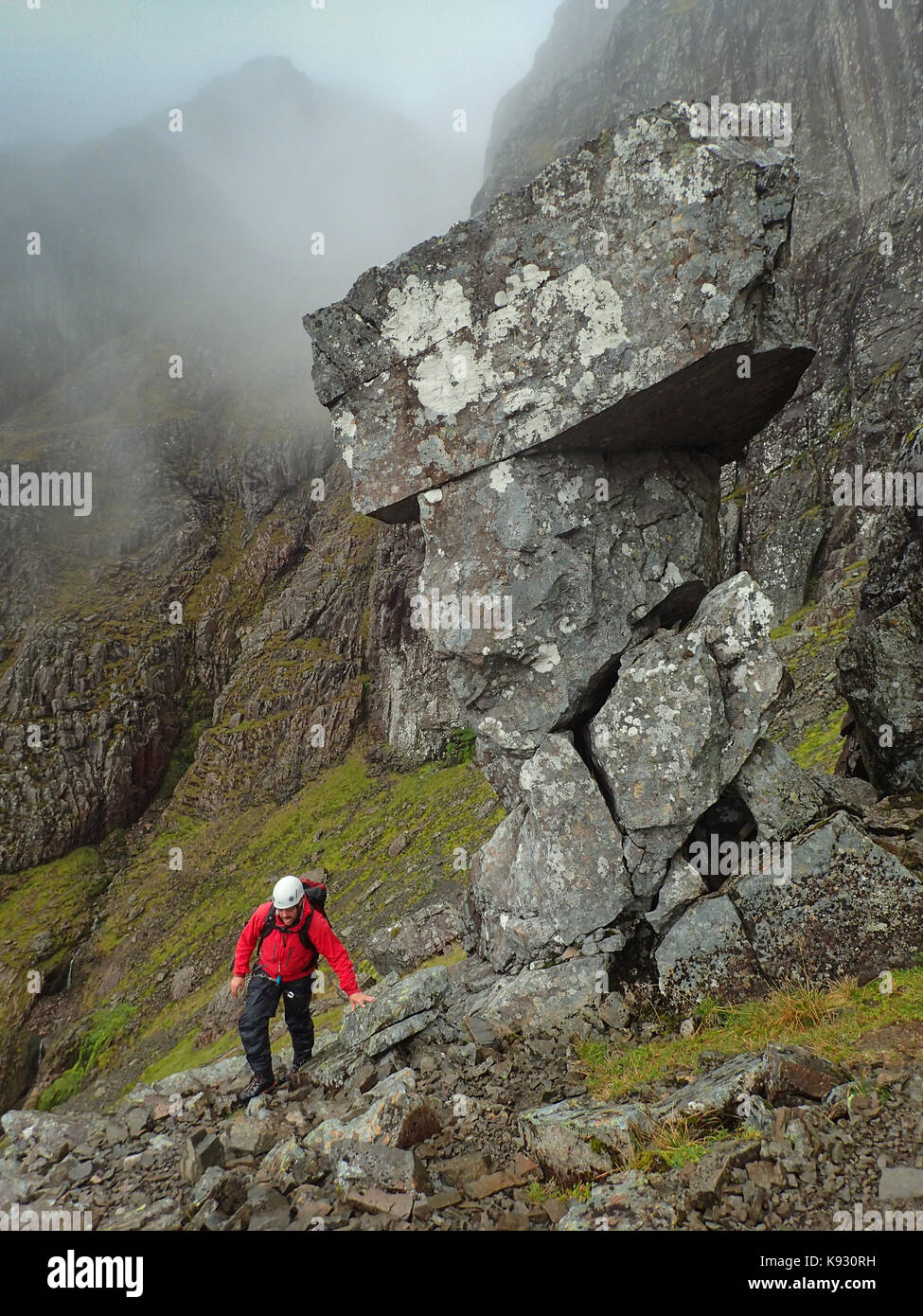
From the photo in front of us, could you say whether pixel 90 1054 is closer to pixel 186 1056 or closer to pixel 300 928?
pixel 186 1056

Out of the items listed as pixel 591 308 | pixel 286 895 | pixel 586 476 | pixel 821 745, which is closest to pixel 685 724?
pixel 586 476

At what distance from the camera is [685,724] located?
9.09m

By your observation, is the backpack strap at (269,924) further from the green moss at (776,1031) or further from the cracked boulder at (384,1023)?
the green moss at (776,1031)

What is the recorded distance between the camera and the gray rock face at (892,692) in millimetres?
9727

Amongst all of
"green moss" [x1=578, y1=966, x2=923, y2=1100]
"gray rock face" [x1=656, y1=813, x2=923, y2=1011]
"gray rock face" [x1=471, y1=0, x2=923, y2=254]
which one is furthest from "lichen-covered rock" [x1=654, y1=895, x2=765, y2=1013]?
"gray rock face" [x1=471, y1=0, x2=923, y2=254]

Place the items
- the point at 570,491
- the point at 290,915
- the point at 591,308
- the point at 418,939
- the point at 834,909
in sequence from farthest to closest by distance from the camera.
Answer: the point at 418,939, the point at 570,491, the point at 591,308, the point at 290,915, the point at 834,909

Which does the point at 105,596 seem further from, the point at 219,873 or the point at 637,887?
the point at 637,887

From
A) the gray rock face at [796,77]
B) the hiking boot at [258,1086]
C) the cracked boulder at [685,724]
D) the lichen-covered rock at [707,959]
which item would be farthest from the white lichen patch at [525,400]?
the gray rock face at [796,77]

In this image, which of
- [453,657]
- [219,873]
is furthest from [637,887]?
[219,873]

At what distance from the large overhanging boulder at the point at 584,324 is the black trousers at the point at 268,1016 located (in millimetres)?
7348

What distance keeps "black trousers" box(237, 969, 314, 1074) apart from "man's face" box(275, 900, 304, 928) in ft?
3.02

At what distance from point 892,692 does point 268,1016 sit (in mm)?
9900

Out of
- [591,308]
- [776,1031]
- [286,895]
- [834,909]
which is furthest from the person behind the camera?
[591,308]
